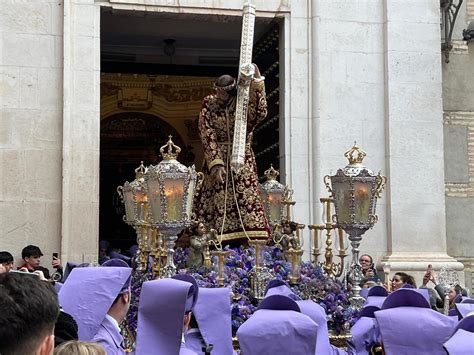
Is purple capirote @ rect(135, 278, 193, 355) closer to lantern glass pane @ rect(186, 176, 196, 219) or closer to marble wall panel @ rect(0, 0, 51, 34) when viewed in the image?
lantern glass pane @ rect(186, 176, 196, 219)

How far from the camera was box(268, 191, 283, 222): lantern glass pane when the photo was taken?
418 inches

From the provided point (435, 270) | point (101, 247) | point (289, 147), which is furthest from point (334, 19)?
point (101, 247)

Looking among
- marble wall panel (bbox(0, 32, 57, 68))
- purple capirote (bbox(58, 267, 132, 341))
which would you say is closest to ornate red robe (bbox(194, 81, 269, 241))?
marble wall panel (bbox(0, 32, 57, 68))

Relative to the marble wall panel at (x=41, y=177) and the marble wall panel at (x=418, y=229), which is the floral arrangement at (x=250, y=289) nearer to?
the marble wall panel at (x=41, y=177)

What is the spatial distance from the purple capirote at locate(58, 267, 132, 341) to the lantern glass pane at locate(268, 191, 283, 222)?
580 cm

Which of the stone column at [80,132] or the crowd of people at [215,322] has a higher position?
the stone column at [80,132]

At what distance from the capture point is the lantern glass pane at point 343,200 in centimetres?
810

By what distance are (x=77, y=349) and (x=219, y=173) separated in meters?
6.51

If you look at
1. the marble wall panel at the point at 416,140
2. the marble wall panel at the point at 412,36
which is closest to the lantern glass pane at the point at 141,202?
the marble wall panel at the point at 416,140

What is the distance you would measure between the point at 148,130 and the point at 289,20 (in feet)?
23.9

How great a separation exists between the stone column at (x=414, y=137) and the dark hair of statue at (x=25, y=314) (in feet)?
31.3

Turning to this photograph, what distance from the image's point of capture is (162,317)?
4.83 m

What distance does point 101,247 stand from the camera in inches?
504

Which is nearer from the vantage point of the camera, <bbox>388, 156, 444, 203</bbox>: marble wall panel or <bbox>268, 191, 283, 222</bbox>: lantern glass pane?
<bbox>268, 191, 283, 222</bbox>: lantern glass pane
